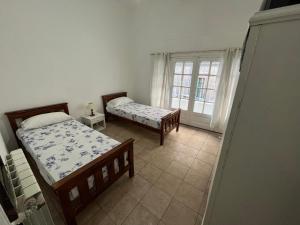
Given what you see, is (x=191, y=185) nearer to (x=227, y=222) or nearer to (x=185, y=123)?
(x=227, y=222)

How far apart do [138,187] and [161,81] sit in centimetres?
272

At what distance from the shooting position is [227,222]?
0.93 metres

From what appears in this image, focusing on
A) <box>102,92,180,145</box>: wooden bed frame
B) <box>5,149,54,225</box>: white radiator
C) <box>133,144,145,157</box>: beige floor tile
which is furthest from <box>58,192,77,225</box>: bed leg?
<box>102,92,180,145</box>: wooden bed frame

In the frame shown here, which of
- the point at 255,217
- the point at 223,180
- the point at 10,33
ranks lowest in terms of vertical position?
the point at 255,217

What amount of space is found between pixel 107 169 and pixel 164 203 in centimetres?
81

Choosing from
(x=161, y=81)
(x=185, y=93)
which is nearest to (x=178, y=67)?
(x=161, y=81)

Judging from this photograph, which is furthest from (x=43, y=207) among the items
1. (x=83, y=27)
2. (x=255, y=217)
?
(x=83, y=27)

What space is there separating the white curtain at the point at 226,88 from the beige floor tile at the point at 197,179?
1.24 m

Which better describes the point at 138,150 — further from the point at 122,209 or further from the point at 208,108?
the point at 208,108

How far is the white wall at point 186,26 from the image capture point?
248 cm

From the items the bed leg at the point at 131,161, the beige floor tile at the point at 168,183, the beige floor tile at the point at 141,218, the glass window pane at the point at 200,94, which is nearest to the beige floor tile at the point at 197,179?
the beige floor tile at the point at 168,183

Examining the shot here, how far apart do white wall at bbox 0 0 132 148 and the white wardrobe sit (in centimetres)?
302

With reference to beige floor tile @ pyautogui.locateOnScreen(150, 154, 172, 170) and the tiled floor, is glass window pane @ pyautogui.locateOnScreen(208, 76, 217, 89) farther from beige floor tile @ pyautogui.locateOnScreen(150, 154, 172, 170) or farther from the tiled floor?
beige floor tile @ pyautogui.locateOnScreen(150, 154, 172, 170)

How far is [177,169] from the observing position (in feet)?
6.87
